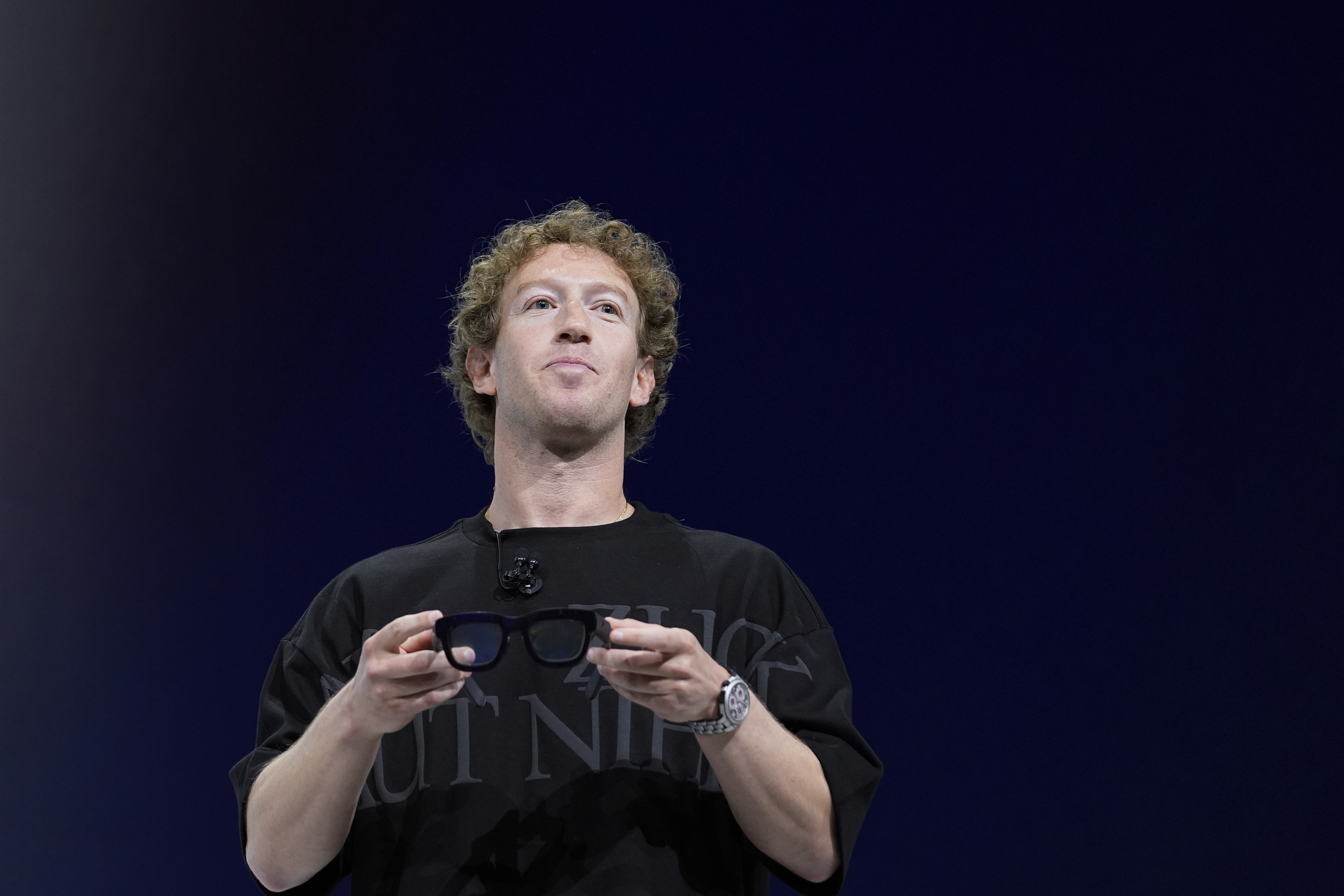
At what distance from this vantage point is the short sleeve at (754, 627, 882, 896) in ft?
5.05

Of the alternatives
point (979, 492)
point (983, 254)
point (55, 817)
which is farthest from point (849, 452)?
point (55, 817)

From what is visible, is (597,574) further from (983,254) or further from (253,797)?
(983,254)

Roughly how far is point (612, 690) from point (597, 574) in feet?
0.52

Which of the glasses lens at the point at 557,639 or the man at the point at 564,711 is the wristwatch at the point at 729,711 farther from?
the glasses lens at the point at 557,639

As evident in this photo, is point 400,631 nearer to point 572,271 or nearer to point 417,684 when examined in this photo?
point 417,684

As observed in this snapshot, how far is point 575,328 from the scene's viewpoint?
1880 mm

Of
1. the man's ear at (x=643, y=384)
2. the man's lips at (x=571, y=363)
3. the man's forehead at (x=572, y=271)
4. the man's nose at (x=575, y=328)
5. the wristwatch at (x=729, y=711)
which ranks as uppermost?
the man's forehead at (x=572, y=271)

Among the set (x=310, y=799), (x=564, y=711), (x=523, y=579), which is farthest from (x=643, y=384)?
(x=310, y=799)

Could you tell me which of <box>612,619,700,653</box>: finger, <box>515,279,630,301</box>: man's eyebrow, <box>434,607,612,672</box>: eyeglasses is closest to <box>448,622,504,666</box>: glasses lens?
<box>434,607,612,672</box>: eyeglasses

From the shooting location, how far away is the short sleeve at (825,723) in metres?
1.54

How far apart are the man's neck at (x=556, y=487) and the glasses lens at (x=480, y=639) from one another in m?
0.51

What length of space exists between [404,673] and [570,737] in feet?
1.13

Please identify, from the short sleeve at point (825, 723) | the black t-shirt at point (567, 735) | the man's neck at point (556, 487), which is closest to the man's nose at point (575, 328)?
the man's neck at point (556, 487)

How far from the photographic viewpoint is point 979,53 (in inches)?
112
